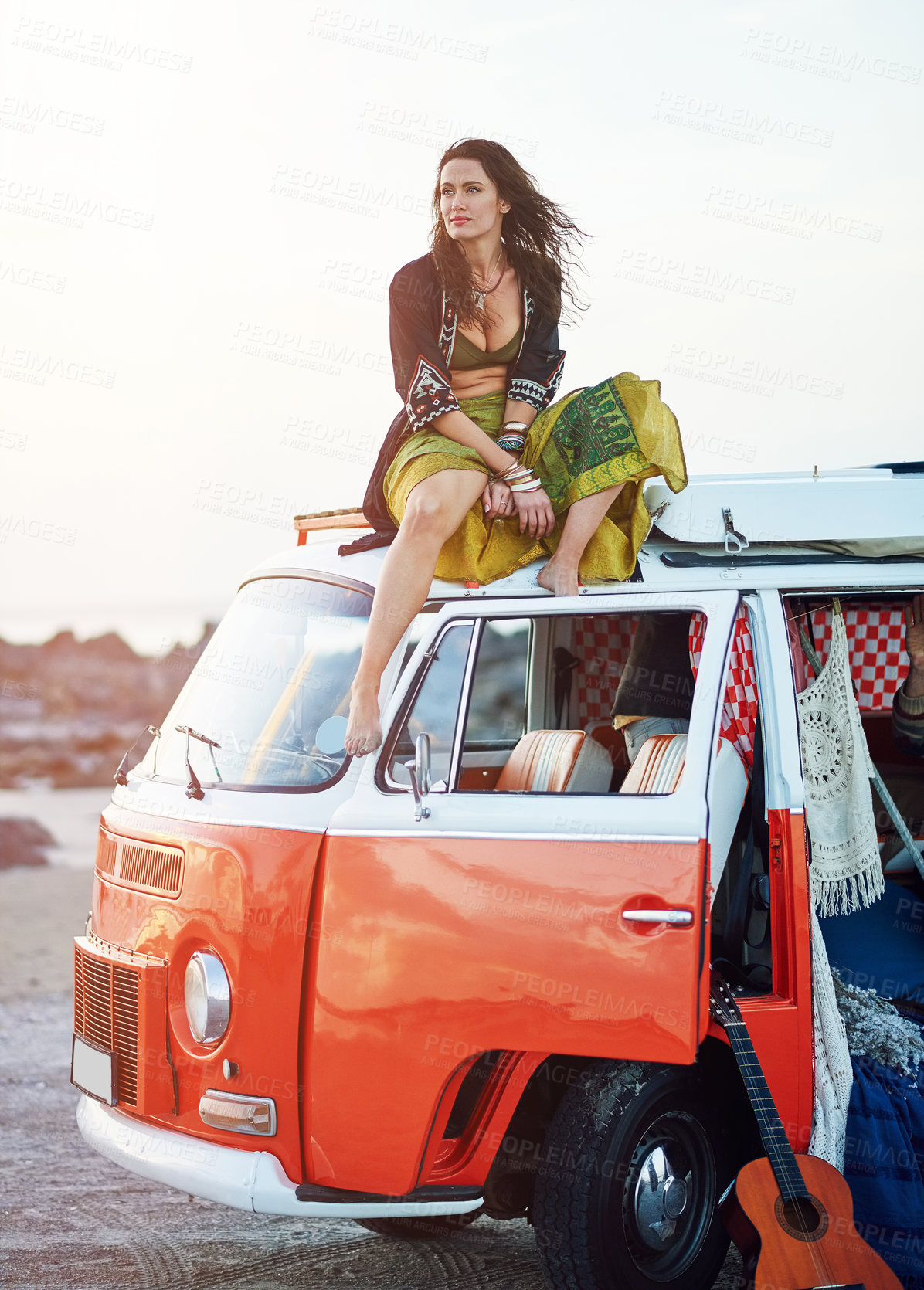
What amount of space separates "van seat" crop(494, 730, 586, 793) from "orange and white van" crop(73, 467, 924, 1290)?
1cm

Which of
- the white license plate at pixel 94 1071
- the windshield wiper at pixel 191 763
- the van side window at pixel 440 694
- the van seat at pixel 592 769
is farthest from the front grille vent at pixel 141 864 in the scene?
the van seat at pixel 592 769

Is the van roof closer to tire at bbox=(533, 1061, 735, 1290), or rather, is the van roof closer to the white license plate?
tire at bbox=(533, 1061, 735, 1290)

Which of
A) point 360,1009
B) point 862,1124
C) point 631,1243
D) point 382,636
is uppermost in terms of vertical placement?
point 382,636

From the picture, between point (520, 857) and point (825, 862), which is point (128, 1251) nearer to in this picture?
point (520, 857)

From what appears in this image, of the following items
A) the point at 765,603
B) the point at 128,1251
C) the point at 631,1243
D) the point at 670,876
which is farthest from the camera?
the point at 128,1251

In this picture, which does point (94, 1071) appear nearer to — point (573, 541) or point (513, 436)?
point (573, 541)

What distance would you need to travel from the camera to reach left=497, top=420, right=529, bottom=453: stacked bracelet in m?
4.30

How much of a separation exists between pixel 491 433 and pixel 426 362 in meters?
0.36

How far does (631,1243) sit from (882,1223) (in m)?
0.79

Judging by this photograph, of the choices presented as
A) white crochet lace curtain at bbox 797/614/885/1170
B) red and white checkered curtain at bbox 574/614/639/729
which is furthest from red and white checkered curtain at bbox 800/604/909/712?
red and white checkered curtain at bbox 574/614/639/729

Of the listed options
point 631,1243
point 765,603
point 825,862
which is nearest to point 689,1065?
point 631,1243

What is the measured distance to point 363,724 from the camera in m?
3.90

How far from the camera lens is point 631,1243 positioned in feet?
12.1

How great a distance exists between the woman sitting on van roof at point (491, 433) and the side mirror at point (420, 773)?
0.28 metres
